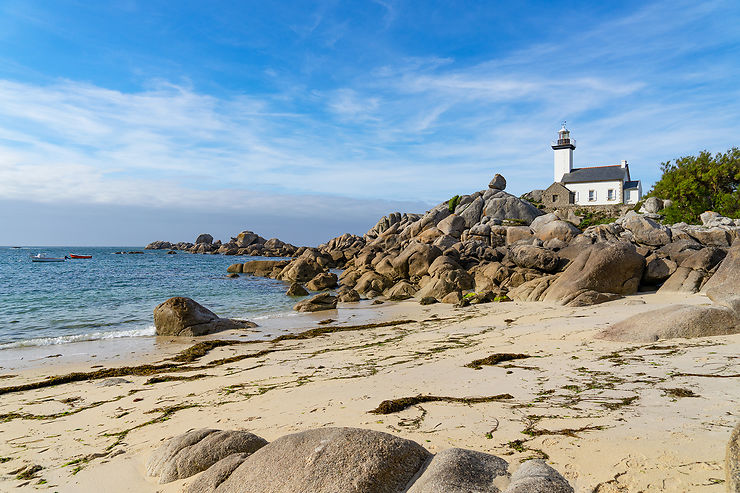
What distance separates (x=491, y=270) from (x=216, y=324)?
1461 centimetres

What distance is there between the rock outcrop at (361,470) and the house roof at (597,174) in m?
62.6

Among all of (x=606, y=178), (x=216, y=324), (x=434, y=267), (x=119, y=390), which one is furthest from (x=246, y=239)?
(x=119, y=390)

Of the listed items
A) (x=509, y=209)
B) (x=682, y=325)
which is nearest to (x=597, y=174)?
(x=509, y=209)

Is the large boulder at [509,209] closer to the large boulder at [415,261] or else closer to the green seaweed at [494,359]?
the large boulder at [415,261]

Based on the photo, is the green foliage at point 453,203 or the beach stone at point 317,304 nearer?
the beach stone at point 317,304

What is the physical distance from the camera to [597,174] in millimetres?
58406

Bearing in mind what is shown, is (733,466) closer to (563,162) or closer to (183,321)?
(183,321)

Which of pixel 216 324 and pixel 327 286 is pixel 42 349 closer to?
pixel 216 324

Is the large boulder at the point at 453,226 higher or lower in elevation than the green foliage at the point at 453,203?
lower

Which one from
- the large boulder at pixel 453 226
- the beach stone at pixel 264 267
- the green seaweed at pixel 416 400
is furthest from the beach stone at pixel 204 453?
the large boulder at pixel 453 226

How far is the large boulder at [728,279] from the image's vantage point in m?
12.0

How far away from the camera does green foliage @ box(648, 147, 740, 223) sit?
4012 centimetres

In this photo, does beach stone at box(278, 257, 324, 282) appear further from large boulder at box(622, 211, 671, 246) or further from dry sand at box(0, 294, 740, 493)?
dry sand at box(0, 294, 740, 493)

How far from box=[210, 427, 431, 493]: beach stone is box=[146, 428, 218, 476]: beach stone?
1134mm
